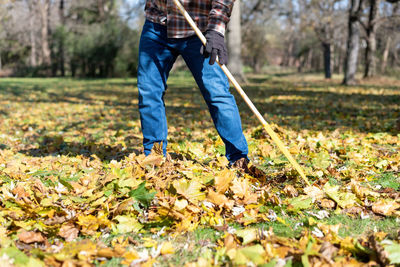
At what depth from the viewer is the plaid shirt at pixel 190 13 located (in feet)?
8.81

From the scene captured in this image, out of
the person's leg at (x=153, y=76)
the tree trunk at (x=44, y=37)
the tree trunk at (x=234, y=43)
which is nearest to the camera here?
the person's leg at (x=153, y=76)

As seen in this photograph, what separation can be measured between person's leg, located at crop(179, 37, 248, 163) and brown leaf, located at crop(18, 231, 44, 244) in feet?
5.02

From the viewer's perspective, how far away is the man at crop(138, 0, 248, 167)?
2.71 metres

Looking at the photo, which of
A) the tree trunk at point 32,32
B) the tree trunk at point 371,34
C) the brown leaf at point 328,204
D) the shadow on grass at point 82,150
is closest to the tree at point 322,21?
the tree trunk at point 371,34

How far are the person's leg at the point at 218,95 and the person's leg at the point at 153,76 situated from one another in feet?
0.58

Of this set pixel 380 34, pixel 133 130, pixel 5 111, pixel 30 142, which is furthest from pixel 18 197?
pixel 380 34

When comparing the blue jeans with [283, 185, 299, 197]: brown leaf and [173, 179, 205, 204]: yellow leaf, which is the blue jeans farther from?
[173, 179, 205, 204]: yellow leaf

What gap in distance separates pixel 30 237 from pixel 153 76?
1.54m

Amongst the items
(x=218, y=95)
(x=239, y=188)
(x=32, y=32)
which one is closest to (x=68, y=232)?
(x=239, y=188)

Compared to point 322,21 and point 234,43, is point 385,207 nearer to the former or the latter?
point 234,43

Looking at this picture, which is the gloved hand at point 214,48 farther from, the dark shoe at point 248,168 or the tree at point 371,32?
the tree at point 371,32

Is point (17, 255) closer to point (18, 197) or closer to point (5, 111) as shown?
point (18, 197)

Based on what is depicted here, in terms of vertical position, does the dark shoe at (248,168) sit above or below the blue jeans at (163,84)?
below

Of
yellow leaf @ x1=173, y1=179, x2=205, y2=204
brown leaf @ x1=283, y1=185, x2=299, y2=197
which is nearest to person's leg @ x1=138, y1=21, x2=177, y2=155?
yellow leaf @ x1=173, y1=179, x2=205, y2=204
